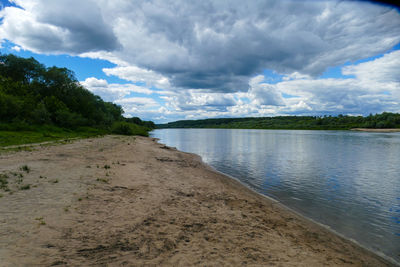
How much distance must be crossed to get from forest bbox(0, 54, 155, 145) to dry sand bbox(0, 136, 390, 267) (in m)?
38.1

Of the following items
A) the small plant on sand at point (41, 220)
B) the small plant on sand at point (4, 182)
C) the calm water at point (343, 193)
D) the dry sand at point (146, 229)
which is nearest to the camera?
the dry sand at point (146, 229)

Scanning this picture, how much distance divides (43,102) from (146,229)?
211 feet

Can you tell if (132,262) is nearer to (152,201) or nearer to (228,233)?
(228,233)

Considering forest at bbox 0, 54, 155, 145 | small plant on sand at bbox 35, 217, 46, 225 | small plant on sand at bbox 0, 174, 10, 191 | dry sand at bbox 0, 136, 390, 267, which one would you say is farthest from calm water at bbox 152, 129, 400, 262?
forest at bbox 0, 54, 155, 145

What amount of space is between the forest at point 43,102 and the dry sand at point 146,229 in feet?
125

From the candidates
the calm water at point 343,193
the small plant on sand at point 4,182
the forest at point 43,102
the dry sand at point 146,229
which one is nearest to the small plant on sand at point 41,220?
the dry sand at point 146,229

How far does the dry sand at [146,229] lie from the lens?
519cm

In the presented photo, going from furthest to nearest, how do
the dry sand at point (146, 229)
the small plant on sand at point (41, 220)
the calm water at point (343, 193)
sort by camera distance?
the calm water at point (343, 193) < the small plant on sand at point (41, 220) < the dry sand at point (146, 229)

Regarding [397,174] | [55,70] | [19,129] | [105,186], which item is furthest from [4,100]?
[397,174]

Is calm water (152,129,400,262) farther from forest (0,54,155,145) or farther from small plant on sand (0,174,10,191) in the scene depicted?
forest (0,54,155,145)

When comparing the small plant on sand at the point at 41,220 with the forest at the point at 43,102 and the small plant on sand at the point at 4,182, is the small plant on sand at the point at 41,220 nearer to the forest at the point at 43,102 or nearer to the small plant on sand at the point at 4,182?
the small plant on sand at the point at 4,182

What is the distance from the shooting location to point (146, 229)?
6793mm

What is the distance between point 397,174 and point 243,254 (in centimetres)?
2230

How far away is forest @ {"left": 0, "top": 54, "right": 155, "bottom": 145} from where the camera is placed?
139 feet
